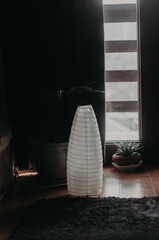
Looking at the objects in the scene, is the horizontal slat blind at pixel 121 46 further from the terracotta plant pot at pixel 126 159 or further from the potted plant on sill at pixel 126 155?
the terracotta plant pot at pixel 126 159

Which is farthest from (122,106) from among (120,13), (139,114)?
(120,13)

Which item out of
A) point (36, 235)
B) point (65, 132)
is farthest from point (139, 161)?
point (36, 235)

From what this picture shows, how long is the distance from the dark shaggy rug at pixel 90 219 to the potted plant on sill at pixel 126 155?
64 centimetres

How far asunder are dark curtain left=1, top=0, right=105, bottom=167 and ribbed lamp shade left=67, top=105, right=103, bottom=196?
0.63 m

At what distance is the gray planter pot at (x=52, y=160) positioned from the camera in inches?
106

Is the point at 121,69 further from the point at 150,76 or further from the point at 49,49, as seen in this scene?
the point at 49,49

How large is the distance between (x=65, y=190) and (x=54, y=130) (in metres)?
0.61

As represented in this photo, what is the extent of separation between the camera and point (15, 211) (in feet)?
7.40

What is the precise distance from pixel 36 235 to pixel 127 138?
1.48 meters

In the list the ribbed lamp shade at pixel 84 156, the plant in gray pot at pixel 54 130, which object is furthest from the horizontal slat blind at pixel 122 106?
the ribbed lamp shade at pixel 84 156

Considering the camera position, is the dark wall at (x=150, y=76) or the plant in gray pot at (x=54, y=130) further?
the dark wall at (x=150, y=76)

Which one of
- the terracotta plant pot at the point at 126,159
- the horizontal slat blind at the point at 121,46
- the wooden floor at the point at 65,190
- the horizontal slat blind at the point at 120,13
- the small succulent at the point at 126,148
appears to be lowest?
the wooden floor at the point at 65,190

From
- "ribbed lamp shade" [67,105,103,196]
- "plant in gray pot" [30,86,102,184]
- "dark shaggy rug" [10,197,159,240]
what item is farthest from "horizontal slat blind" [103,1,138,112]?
"dark shaggy rug" [10,197,159,240]

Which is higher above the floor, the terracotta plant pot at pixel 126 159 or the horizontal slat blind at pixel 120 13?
the horizontal slat blind at pixel 120 13
